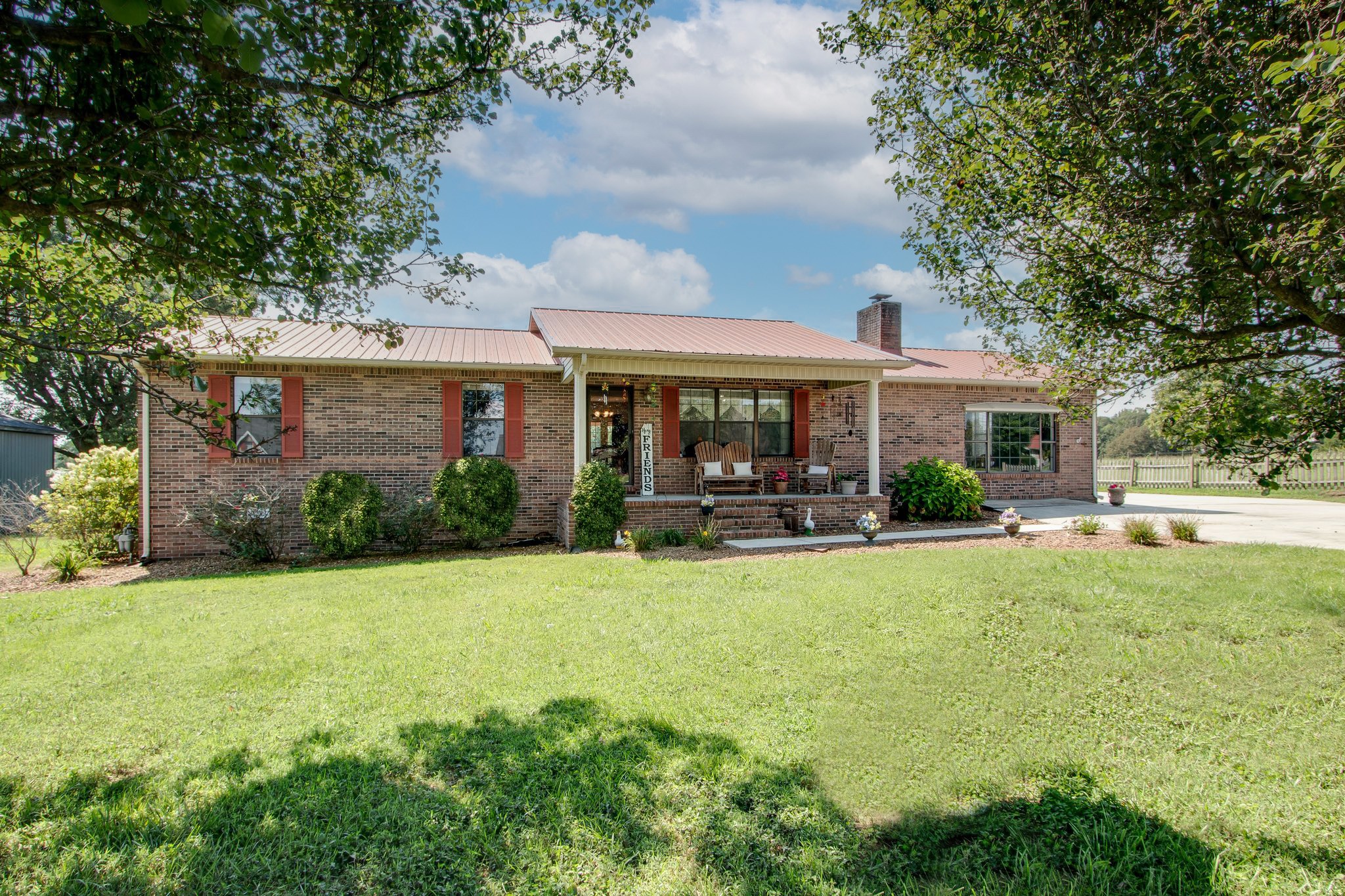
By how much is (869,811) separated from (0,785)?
416 centimetres

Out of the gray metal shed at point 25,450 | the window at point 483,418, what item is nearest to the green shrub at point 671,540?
the window at point 483,418

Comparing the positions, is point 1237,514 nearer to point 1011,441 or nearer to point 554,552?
point 1011,441

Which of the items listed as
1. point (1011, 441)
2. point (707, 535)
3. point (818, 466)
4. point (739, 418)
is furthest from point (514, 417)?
point (1011, 441)

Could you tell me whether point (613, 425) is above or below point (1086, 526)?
above

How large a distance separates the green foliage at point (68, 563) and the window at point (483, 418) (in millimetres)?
5719

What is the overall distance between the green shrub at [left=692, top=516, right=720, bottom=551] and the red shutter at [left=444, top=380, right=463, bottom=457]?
4500mm

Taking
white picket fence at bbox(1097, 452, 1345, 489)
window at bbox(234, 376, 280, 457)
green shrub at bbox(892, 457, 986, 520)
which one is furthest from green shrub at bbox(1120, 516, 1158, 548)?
window at bbox(234, 376, 280, 457)

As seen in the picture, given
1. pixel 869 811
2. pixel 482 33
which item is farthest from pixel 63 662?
pixel 869 811

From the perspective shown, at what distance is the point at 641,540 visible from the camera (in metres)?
9.80

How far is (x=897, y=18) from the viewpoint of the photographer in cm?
476

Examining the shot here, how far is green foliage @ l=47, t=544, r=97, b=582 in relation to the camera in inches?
361

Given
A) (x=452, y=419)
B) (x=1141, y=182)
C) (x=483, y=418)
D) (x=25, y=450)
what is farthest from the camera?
(x=25, y=450)

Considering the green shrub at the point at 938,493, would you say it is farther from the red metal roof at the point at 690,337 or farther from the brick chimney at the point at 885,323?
the brick chimney at the point at 885,323

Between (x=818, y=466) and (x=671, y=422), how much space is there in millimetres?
3244
